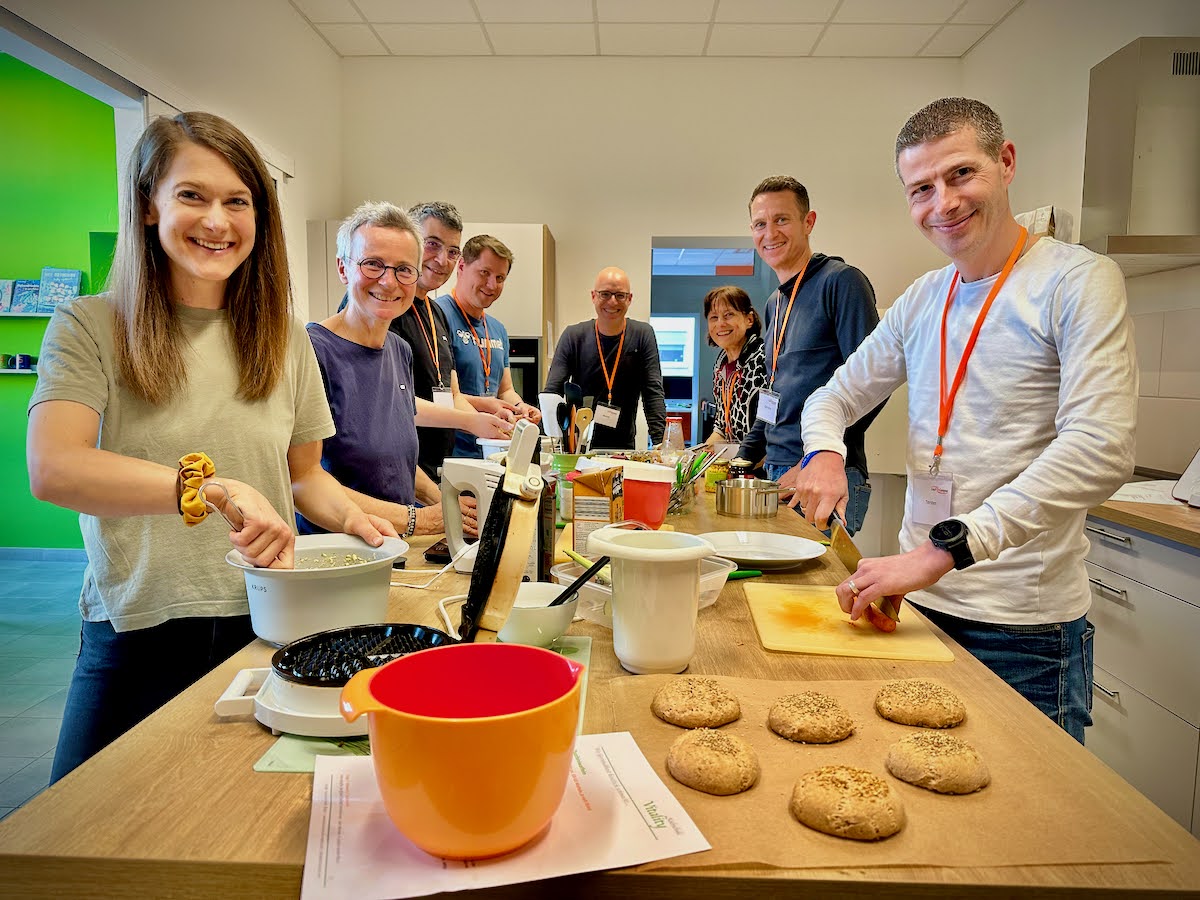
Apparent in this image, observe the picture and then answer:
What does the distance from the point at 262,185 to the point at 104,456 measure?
572mm

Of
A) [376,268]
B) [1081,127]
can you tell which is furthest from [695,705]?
[1081,127]

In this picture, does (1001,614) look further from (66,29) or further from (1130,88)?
(66,29)

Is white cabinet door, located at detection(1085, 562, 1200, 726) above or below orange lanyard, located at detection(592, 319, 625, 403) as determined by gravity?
below

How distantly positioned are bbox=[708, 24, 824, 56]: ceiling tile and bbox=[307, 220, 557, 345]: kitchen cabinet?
65.0 inches

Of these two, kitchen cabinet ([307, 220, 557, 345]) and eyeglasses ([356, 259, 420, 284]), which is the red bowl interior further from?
kitchen cabinet ([307, 220, 557, 345])

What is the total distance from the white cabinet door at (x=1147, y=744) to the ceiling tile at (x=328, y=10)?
16.0 feet

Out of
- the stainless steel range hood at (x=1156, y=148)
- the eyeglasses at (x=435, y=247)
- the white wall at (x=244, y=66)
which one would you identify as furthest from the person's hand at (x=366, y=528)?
the stainless steel range hood at (x=1156, y=148)

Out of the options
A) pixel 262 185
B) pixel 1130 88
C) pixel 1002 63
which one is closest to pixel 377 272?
pixel 262 185

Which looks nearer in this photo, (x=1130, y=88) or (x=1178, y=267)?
(x=1130, y=88)

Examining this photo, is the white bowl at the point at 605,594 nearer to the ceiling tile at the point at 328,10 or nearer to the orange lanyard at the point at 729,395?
the orange lanyard at the point at 729,395

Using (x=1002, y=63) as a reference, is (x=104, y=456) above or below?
below

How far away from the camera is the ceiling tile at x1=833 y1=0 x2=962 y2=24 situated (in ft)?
14.4

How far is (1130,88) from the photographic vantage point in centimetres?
270

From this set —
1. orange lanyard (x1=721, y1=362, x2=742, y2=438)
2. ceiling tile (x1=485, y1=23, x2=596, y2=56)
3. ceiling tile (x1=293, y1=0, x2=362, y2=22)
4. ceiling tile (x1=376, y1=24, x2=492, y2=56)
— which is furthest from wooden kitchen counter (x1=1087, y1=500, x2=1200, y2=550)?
ceiling tile (x1=293, y1=0, x2=362, y2=22)
